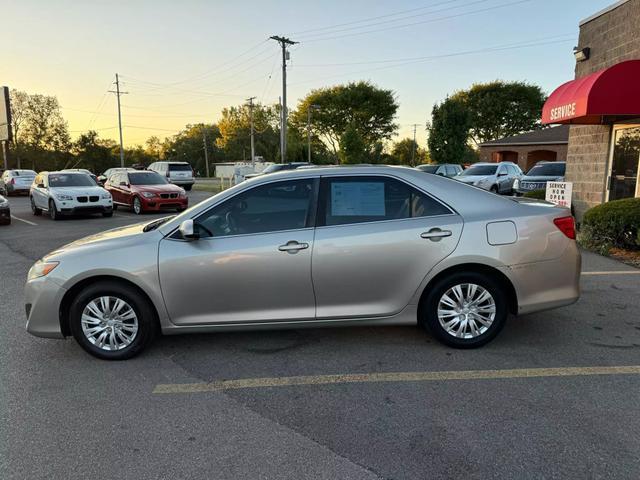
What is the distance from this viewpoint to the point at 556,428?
118 inches

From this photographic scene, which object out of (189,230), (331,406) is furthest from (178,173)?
(331,406)

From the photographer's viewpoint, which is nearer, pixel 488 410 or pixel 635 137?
pixel 488 410

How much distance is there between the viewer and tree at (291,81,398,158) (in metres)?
55.5

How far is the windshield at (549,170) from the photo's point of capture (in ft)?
57.0

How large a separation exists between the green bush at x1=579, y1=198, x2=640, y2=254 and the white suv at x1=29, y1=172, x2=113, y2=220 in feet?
44.1

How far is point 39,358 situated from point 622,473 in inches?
174

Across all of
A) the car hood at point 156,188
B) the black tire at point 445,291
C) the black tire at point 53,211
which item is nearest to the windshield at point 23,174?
the car hood at point 156,188

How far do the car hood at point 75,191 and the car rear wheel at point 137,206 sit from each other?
138cm

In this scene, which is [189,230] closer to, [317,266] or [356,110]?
[317,266]

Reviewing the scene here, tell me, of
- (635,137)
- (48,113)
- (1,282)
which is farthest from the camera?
(48,113)

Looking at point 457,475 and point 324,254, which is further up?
point 324,254

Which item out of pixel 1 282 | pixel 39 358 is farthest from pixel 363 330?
pixel 1 282

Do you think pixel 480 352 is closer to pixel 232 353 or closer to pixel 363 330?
pixel 363 330

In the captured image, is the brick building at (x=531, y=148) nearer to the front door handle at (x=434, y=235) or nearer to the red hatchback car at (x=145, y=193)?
the red hatchback car at (x=145, y=193)
